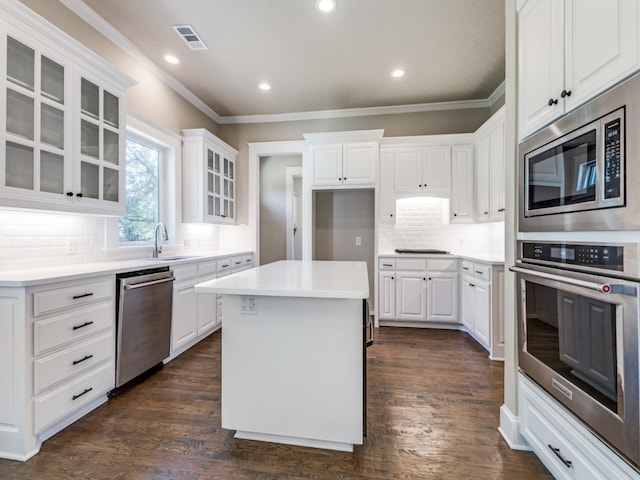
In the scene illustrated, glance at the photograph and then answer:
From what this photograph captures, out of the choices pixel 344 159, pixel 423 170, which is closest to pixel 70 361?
pixel 344 159

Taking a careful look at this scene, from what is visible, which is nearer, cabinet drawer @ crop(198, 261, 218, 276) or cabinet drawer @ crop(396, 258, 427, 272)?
cabinet drawer @ crop(198, 261, 218, 276)

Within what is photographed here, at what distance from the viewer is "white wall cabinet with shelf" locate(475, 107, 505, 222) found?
3158mm

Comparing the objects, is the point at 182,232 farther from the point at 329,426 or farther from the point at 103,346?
the point at 329,426

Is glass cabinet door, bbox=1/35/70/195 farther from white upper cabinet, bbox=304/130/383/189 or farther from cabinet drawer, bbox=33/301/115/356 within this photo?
white upper cabinet, bbox=304/130/383/189

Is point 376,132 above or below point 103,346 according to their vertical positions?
above

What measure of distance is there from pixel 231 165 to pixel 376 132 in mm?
2139

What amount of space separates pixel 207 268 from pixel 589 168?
3.22 meters

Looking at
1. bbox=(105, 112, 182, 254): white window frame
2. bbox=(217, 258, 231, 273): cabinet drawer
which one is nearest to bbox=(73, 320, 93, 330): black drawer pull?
bbox=(105, 112, 182, 254): white window frame

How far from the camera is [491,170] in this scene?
3.42 m

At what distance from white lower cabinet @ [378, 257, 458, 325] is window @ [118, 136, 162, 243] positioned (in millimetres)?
2731

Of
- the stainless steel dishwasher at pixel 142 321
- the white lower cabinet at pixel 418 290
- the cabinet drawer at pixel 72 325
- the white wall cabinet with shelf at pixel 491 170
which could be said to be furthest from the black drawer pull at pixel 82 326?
the white wall cabinet with shelf at pixel 491 170

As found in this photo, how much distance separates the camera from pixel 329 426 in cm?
164

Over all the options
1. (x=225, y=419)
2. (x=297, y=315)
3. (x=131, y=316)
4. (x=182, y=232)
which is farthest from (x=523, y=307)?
(x=182, y=232)

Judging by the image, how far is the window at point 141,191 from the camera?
3.13 metres
